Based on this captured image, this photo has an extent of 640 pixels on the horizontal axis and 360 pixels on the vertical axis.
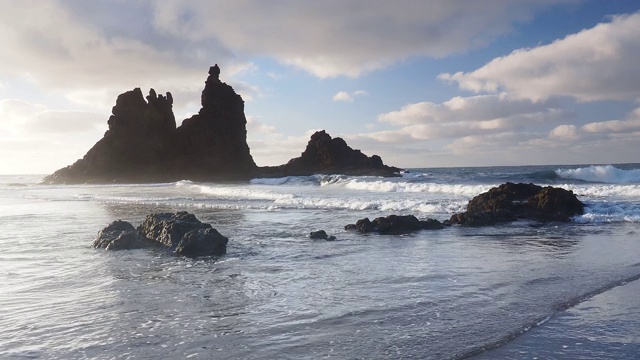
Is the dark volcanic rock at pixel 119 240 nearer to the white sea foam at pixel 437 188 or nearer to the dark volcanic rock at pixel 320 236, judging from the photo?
the dark volcanic rock at pixel 320 236

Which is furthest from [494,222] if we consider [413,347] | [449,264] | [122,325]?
[122,325]

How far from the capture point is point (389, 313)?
6176mm

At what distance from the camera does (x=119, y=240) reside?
39.5 ft

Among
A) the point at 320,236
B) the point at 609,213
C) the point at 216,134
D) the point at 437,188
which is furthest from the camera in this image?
the point at 216,134

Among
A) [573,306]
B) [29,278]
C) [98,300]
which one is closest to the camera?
[573,306]

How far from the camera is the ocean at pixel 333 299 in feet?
16.7

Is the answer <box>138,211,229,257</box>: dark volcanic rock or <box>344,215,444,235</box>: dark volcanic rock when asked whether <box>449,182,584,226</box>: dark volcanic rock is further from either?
<box>138,211,229,257</box>: dark volcanic rock

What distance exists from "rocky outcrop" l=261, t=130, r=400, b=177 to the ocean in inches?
2865

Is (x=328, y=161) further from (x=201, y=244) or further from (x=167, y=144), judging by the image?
(x=201, y=244)

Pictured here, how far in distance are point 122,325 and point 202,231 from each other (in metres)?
5.69

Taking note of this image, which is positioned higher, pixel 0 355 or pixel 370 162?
pixel 370 162

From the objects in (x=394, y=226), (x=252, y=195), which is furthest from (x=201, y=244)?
(x=252, y=195)

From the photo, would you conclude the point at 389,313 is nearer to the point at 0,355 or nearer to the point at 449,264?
the point at 449,264

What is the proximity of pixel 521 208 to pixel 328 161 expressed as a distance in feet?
236
